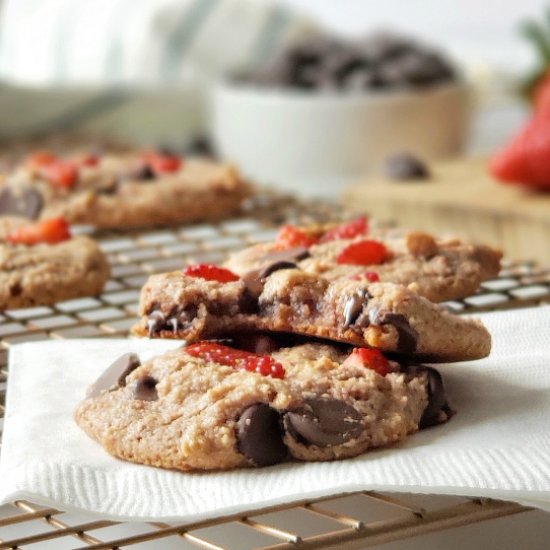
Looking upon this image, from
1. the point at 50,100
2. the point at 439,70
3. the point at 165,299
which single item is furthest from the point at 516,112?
the point at 165,299

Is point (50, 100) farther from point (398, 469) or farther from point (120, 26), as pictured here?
point (398, 469)

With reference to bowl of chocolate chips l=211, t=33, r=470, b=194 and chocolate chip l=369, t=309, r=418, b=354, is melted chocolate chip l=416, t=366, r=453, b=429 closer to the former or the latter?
chocolate chip l=369, t=309, r=418, b=354

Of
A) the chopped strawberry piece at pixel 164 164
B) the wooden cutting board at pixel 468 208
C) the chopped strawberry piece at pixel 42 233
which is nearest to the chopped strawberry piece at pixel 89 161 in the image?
the chopped strawberry piece at pixel 164 164

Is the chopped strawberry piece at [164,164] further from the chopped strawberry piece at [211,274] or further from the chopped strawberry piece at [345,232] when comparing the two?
the chopped strawberry piece at [211,274]

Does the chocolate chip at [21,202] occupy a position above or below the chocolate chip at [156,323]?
above

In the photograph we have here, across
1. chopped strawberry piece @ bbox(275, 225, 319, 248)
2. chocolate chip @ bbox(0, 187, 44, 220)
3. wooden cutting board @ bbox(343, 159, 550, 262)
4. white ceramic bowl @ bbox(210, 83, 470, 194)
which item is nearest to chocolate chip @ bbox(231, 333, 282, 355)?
chopped strawberry piece @ bbox(275, 225, 319, 248)

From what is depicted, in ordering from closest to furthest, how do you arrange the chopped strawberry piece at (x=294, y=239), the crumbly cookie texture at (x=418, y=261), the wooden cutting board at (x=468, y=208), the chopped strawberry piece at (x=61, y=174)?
the crumbly cookie texture at (x=418, y=261), the chopped strawberry piece at (x=294, y=239), the chopped strawberry piece at (x=61, y=174), the wooden cutting board at (x=468, y=208)
